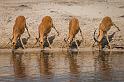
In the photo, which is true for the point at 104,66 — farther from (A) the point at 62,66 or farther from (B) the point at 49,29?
(B) the point at 49,29

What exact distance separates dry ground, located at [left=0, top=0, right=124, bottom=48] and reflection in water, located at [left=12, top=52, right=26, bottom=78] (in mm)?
2034

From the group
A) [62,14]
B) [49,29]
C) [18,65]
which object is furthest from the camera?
[62,14]

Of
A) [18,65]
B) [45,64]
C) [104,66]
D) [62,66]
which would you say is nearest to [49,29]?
[45,64]

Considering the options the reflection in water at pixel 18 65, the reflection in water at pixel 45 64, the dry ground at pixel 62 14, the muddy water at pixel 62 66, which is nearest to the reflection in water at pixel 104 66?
the muddy water at pixel 62 66

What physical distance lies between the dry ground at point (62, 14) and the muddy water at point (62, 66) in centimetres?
205

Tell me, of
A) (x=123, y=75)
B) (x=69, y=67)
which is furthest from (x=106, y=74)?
(x=69, y=67)

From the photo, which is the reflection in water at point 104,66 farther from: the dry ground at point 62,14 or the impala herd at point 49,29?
the dry ground at point 62,14

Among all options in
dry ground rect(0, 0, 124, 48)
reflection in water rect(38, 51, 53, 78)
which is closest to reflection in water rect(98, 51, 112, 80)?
reflection in water rect(38, 51, 53, 78)

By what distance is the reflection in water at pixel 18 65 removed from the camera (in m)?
12.6

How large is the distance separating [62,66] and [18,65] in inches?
56.4

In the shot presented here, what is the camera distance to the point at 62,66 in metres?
14.2

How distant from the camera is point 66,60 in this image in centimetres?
1560

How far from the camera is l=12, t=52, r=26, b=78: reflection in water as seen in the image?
1263 cm

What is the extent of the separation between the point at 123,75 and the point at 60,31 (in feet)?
27.4
